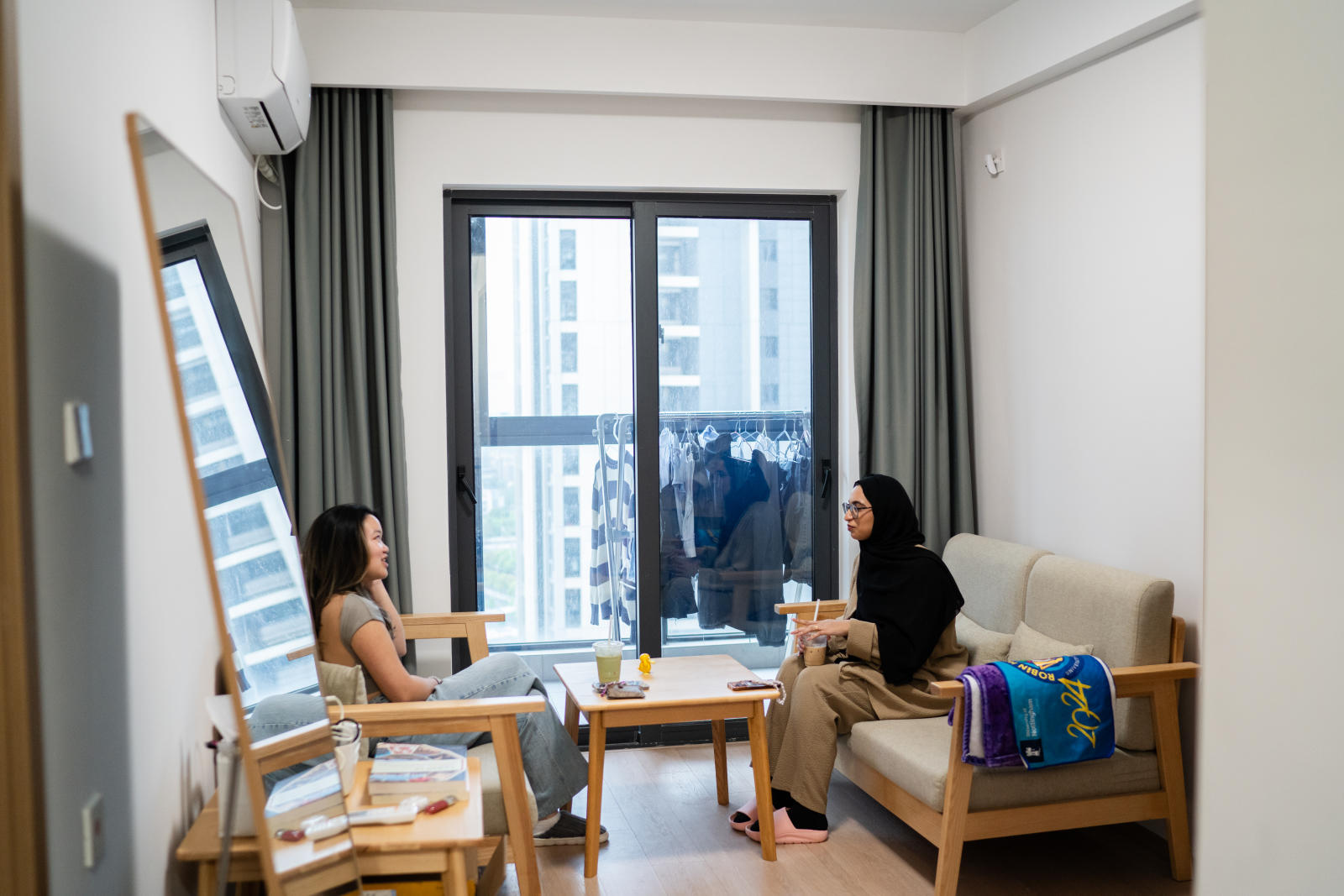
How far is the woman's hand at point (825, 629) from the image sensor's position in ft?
10.8

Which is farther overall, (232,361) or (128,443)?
(232,361)

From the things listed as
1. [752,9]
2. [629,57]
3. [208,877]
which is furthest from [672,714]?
[752,9]

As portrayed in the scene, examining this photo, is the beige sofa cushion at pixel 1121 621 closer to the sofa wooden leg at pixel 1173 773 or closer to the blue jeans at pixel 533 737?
the sofa wooden leg at pixel 1173 773

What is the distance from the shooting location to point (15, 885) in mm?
1397

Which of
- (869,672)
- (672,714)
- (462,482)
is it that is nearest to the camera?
(672,714)

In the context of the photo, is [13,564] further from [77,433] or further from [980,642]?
[980,642]

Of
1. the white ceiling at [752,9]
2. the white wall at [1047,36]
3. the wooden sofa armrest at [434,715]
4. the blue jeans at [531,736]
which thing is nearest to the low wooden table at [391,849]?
the wooden sofa armrest at [434,715]

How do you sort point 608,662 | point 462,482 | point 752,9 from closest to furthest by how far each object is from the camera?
point 608,662
point 752,9
point 462,482

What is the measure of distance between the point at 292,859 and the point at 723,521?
2689mm

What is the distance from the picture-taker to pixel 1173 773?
289cm

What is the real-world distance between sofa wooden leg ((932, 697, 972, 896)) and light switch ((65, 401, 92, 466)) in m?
2.11

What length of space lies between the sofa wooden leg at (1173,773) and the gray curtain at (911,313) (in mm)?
1326

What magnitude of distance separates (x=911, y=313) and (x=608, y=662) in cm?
196

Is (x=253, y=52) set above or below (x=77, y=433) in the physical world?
above
